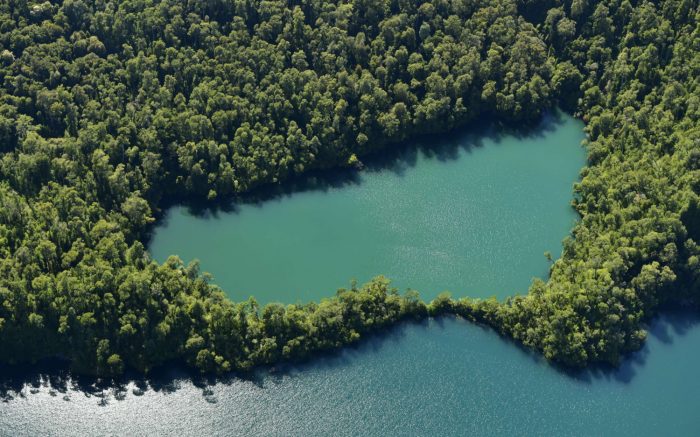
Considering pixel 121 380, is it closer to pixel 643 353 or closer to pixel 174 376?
pixel 174 376

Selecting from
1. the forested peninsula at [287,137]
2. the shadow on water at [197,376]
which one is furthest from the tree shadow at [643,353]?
the forested peninsula at [287,137]

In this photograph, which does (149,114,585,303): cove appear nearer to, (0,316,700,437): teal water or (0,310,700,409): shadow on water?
(0,310,700,409): shadow on water

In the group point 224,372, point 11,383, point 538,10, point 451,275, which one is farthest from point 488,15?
point 11,383

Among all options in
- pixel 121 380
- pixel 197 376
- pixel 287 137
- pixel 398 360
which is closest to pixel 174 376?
pixel 197 376

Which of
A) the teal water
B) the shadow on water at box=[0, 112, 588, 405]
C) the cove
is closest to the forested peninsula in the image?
the shadow on water at box=[0, 112, 588, 405]

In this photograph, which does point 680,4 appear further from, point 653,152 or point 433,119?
point 433,119

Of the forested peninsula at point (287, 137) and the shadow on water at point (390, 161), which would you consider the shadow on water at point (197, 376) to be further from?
the shadow on water at point (390, 161)
